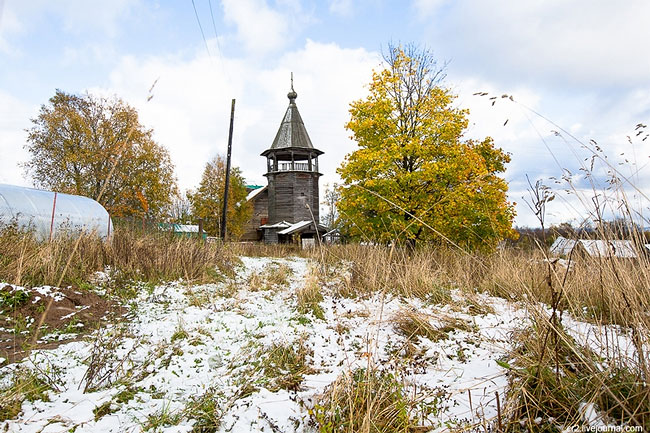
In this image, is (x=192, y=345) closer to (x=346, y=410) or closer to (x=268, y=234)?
(x=346, y=410)

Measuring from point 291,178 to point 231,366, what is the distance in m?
25.2

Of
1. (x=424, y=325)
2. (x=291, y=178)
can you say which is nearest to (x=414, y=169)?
(x=424, y=325)

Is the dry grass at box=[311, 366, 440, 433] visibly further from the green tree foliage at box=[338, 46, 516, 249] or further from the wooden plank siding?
the wooden plank siding

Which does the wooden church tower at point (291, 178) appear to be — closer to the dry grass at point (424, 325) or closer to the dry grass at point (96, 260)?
the dry grass at point (96, 260)

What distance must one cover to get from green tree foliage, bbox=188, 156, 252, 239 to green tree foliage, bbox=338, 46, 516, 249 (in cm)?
2015

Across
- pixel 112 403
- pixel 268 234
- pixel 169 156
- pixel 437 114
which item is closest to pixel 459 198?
pixel 437 114

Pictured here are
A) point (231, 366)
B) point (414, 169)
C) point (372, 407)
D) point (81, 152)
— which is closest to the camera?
point (372, 407)

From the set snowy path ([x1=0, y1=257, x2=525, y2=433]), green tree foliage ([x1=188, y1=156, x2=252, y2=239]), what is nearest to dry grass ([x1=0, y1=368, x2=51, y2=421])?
snowy path ([x1=0, y1=257, x2=525, y2=433])

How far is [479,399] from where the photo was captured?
6.99 feet

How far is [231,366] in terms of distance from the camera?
116 inches

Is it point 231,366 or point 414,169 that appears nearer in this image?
point 231,366

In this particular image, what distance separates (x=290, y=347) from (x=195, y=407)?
1.09m

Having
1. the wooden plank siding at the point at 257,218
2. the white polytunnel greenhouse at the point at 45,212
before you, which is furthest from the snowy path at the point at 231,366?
the wooden plank siding at the point at 257,218

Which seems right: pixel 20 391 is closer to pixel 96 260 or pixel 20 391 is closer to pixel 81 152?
pixel 96 260
